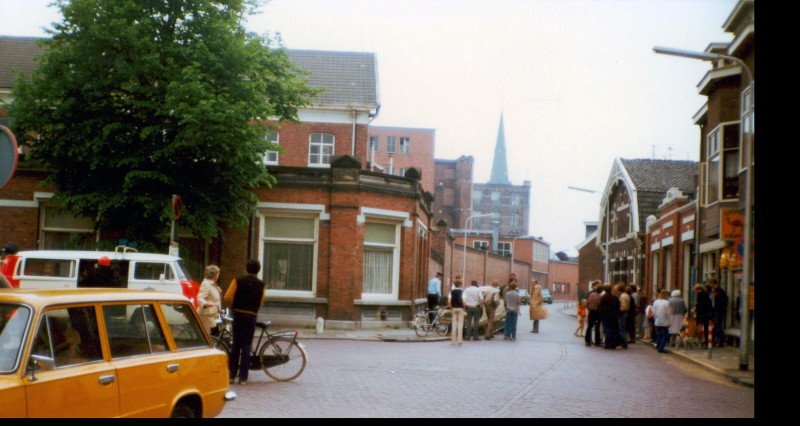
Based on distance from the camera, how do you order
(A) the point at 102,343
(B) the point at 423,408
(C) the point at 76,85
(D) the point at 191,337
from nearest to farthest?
(A) the point at 102,343 < (D) the point at 191,337 < (B) the point at 423,408 < (C) the point at 76,85

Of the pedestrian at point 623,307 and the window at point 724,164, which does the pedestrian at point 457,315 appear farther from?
the window at point 724,164

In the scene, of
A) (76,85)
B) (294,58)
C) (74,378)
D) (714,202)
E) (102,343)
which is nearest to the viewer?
(74,378)

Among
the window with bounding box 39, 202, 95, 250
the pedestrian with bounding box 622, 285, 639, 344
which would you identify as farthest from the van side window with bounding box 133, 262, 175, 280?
the pedestrian with bounding box 622, 285, 639, 344

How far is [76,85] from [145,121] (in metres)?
1.93

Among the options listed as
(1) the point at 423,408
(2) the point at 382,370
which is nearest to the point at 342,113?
(2) the point at 382,370

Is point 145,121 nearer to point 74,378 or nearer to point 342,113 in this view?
point 342,113

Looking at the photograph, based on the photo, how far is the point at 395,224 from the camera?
91.3ft

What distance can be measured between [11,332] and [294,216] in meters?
21.2

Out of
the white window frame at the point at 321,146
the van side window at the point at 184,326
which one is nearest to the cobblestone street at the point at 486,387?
the van side window at the point at 184,326

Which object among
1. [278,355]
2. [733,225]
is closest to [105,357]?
[278,355]

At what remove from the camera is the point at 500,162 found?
16438cm

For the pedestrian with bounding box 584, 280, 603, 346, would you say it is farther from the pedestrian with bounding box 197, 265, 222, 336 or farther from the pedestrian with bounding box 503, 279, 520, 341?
the pedestrian with bounding box 197, 265, 222, 336

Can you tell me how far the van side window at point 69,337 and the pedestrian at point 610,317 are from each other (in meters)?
18.1

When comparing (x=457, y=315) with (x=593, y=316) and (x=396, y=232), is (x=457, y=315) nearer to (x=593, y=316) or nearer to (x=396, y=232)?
(x=593, y=316)
